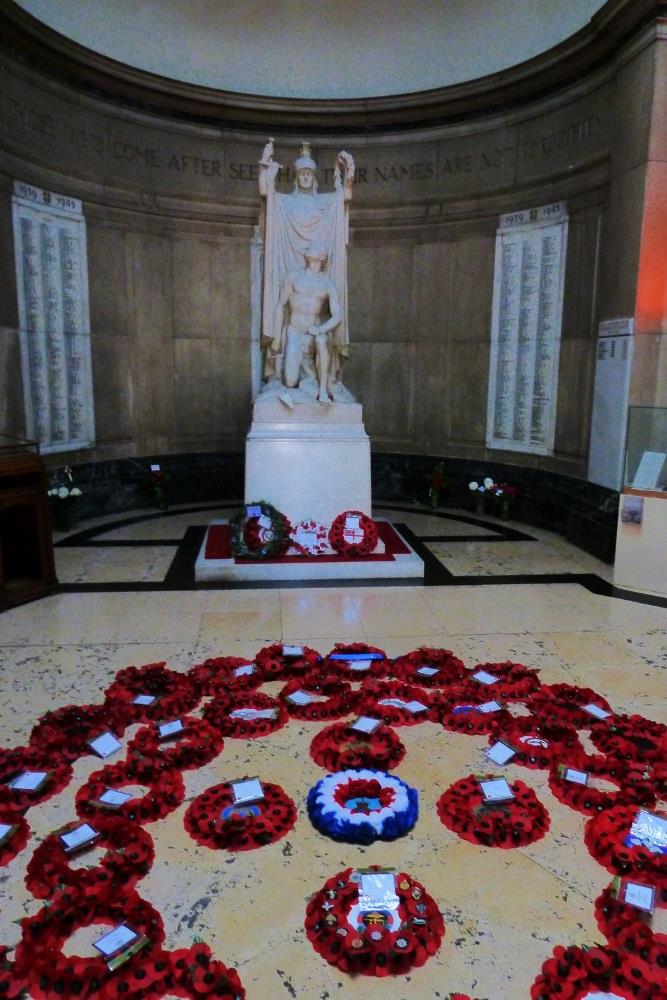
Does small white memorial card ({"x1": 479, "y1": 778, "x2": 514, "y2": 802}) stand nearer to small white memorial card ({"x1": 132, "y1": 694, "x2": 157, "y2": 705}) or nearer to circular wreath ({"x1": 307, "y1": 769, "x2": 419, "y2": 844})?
circular wreath ({"x1": 307, "y1": 769, "x2": 419, "y2": 844})

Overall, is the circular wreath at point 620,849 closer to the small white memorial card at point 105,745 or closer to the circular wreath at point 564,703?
the circular wreath at point 564,703

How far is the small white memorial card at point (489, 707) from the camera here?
3577 millimetres

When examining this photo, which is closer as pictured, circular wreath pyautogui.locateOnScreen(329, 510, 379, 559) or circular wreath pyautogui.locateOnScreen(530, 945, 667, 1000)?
circular wreath pyautogui.locateOnScreen(530, 945, 667, 1000)

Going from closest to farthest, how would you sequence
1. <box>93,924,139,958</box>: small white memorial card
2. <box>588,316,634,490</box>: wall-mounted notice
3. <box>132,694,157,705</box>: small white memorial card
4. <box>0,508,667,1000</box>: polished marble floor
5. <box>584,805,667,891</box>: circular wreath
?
<box>93,924,139,958</box>: small white memorial card → <box>0,508,667,1000</box>: polished marble floor → <box>584,805,667,891</box>: circular wreath → <box>132,694,157,705</box>: small white memorial card → <box>588,316,634,490</box>: wall-mounted notice

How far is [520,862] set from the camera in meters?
2.56

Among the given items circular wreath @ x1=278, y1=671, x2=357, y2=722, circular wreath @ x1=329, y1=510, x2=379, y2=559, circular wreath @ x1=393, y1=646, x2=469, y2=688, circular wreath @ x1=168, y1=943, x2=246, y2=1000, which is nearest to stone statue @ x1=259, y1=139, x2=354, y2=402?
circular wreath @ x1=329, y1=510, x2=379, y2=559

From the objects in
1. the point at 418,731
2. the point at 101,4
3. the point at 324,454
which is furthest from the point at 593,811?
the point at 101,4

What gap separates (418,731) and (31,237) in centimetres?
658

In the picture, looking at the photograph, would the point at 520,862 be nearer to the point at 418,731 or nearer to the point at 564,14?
the point at 418,731

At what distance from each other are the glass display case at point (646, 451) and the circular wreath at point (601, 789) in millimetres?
2994

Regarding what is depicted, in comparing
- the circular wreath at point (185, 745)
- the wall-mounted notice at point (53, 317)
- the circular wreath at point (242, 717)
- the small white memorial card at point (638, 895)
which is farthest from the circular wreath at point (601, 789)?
the wall-mounted notice at point (53, 317)

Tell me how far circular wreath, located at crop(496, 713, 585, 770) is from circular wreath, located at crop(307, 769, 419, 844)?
60cm

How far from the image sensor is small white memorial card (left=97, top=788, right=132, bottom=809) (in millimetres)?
2807

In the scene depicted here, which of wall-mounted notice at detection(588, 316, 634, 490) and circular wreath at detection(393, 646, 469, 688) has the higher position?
wall-mounted notice at detection(588, 316, 634, 490)
